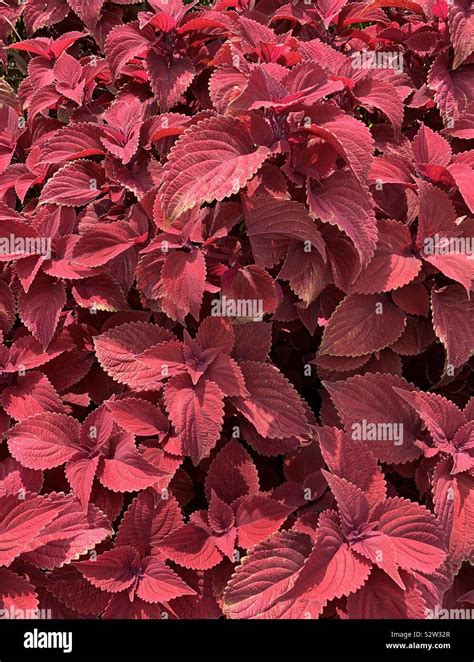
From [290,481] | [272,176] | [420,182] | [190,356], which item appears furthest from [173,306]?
[420,182]

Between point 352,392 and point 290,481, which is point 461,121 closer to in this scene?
point 352,392

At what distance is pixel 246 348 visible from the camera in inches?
58.7

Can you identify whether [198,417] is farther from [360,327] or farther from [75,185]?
[75,185]

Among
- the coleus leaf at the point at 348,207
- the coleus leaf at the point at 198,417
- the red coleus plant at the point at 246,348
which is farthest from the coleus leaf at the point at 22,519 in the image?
the coleus leaf at the point at 348,207

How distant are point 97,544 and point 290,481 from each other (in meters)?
0.43

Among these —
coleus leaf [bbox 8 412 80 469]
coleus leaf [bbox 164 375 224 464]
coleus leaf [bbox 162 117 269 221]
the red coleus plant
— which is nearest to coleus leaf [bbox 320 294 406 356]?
the red coleus plant

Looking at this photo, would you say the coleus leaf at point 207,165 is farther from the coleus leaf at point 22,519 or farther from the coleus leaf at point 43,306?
the coleus leaf at point 22,519

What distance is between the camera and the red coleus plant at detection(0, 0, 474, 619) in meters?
1.26

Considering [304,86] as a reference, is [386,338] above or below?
below

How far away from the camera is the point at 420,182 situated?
1.41 meters

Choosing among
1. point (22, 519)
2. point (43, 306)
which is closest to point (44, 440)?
point (22, 519)

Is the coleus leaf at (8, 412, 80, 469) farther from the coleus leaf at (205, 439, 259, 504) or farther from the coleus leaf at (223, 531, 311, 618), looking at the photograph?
the coleus leaf at (223, 531, 311, 618)

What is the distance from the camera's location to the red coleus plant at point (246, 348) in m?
1.26

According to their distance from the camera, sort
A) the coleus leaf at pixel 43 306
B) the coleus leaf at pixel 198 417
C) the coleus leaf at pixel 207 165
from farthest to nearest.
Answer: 1. the coleus leaf at pixel 43 306
2. the coleus leaf at pixel 198 417
3. the coleus leaf at pixel 207 165
